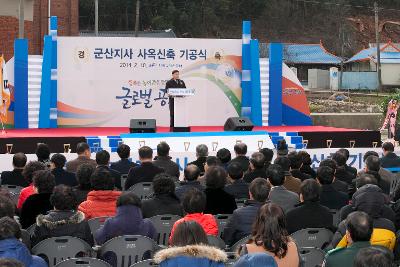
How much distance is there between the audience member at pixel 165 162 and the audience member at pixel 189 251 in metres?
5.49

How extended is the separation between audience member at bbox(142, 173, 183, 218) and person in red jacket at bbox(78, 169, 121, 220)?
328 mm

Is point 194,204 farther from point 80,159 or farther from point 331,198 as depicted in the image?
point 80,159

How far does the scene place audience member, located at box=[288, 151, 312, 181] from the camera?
361 inches

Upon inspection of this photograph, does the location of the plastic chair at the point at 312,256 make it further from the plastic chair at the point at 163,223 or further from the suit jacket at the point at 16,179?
the suit jacket at the point at 16,179

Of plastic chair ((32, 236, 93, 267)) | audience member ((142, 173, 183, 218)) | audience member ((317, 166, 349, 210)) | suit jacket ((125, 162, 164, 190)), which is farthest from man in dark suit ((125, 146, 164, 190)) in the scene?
plastic chair ((32, 236, 93, 267))

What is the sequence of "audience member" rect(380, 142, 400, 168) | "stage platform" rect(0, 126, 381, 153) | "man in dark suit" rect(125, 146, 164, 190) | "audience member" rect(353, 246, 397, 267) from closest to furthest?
"audience member" rect(353, 246, 397, 267), "man in dark suit" rect(125, 146, 164, 190), "audience member" rect(380, 142, 400, 168), "stage platform" rect(0, 126, 381, 153)

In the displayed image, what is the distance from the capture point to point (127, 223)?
6.39 m

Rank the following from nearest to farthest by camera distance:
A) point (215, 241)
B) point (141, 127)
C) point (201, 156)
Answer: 1. point (215, 241)
2. point (201, 156)
3. point (141, 127)

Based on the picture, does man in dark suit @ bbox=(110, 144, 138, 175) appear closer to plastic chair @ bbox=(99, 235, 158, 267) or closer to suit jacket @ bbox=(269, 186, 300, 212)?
suit jacket @ bbox=(269, 186, 300, 212)

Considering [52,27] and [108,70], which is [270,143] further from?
[52,27]

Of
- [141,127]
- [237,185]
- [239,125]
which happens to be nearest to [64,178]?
[237,185]

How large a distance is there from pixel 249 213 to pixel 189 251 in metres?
1.98

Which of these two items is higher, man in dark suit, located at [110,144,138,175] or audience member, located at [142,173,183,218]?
man in dark suit, located at [110,144,138,175]

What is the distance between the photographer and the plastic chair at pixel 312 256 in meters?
5.72
